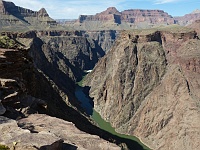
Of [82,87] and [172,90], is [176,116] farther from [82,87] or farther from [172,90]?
[82,87]

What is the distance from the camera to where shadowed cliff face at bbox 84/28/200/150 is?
68.2 metres

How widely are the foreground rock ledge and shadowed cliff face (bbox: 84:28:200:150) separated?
1988 inches

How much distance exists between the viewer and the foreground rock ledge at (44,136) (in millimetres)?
13047

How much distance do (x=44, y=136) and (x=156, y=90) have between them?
69598 millimetres

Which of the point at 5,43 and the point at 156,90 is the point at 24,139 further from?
the point at 156,90

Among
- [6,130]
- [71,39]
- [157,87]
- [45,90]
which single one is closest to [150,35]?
[157,87]

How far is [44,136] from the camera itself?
46.2 ft

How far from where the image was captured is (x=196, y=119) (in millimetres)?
65125

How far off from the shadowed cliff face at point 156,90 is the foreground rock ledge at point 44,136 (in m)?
50.5

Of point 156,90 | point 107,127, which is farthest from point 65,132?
point 156,90

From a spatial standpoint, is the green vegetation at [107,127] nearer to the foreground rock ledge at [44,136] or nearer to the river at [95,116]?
the river at [95,116]

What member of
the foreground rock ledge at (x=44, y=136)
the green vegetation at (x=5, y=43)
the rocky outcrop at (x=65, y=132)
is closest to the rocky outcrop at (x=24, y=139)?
the foreground rock ledge at (x=44, y=136)

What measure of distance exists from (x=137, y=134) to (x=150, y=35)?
34.6 m

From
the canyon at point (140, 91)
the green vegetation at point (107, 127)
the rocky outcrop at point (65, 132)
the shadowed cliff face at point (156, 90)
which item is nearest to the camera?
the rocky outcrop at point (65, 132)
